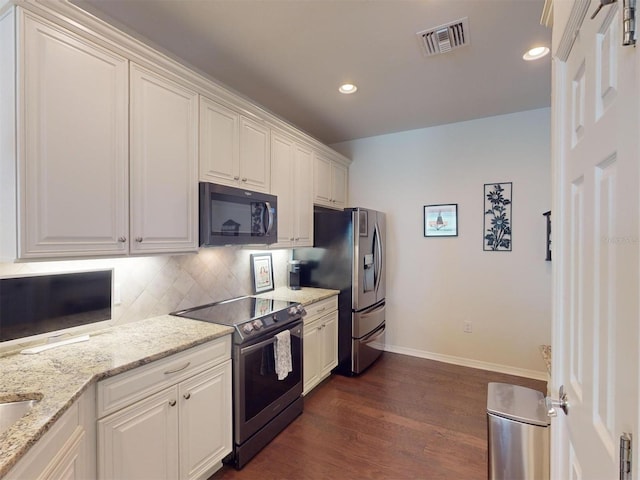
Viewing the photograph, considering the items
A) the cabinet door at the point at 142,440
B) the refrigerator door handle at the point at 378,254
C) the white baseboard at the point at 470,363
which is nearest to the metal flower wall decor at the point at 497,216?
the refrigerator door handle at the point at 378,254

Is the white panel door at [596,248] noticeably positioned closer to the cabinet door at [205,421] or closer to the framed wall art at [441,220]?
the cabinet door at [205,421]

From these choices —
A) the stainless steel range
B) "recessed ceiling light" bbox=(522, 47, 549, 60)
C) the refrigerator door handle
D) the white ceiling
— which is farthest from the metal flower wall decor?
the stainless steel range

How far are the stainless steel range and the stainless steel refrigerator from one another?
2.85 feet

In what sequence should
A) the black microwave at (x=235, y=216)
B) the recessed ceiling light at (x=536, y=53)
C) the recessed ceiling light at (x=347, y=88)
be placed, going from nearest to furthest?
the black microwave at (x=235, y=216) → the recessed ceiling light at (x=536, y=53) → the recessed ceiling light at (x=347, y=88)

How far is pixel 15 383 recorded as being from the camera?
121cm

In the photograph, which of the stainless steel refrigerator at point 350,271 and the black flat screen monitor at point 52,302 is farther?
the stainless steel refrigerator at point 350,271

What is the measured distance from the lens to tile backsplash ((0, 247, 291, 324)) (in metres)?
1.77

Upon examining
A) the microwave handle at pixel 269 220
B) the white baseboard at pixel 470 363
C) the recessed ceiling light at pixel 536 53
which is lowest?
the white baseboard at pixel 470 363

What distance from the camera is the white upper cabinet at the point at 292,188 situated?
Result: 114 inches

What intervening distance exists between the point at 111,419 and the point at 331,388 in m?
2.11

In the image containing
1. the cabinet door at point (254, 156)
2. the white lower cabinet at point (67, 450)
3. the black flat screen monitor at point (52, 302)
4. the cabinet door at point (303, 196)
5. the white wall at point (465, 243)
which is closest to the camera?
the white lower cabinet at point (67, 450)

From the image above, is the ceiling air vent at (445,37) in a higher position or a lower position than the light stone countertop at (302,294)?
higher

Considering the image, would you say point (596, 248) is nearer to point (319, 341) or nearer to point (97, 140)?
point (97, 140)

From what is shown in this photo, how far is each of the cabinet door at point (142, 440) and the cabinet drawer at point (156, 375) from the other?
43mm
